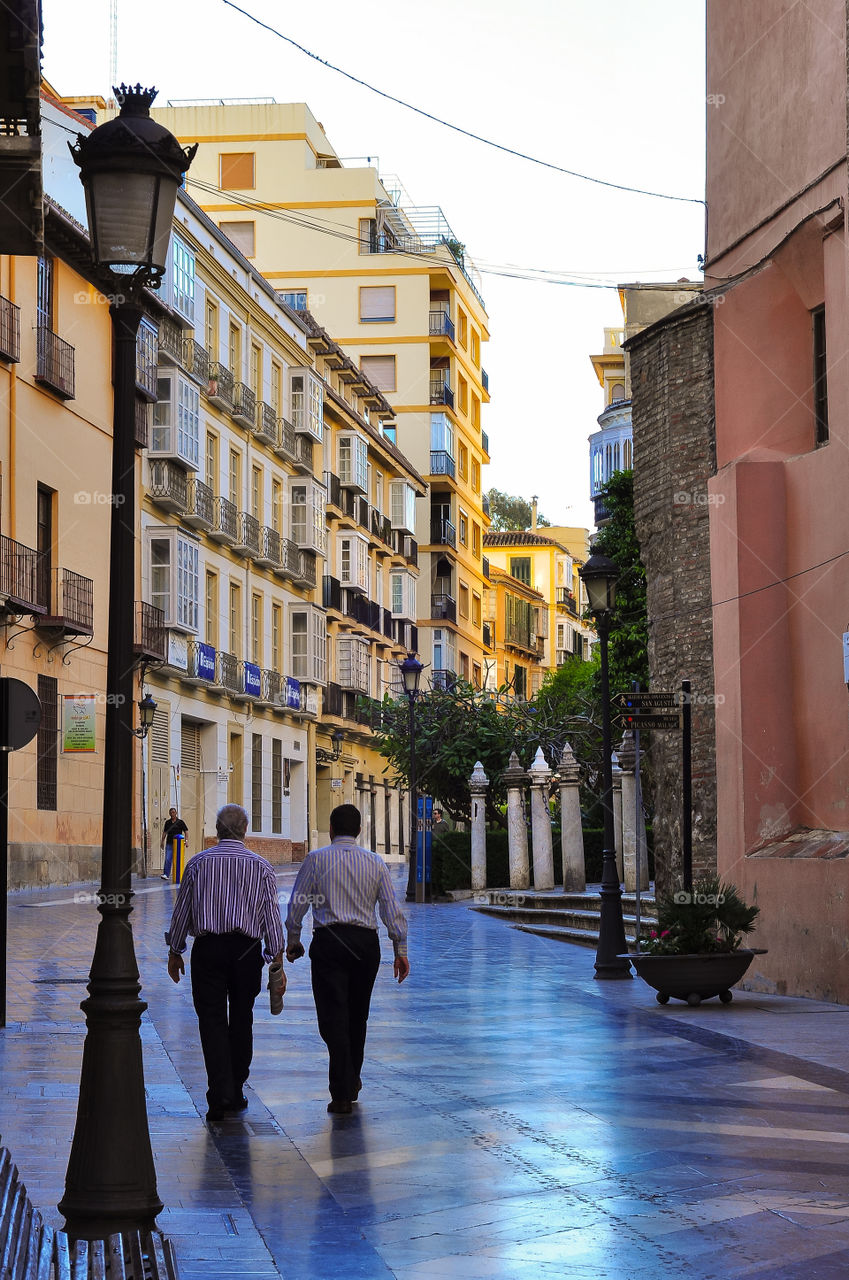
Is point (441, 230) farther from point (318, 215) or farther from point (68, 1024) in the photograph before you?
point (68, 1024)

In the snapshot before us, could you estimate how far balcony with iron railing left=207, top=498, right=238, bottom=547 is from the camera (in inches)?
1847

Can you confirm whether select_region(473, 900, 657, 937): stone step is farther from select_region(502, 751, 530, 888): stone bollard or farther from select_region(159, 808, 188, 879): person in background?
select_region(159, 808, 188, 879): person in background

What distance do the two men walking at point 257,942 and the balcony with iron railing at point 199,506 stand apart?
116ft

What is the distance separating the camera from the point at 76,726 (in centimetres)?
3444

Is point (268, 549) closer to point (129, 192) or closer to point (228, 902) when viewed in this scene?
point (228, 902)

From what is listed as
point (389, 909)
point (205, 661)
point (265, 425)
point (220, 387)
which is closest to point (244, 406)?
point (265, 425)

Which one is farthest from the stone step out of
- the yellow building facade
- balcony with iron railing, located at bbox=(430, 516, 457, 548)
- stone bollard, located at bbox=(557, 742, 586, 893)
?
balcony with iron railing, located at bbox=(430, 516, 457, 548)

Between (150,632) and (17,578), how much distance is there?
354 inches

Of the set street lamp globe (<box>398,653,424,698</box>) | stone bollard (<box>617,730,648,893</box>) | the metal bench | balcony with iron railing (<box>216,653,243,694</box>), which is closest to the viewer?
the metal bench

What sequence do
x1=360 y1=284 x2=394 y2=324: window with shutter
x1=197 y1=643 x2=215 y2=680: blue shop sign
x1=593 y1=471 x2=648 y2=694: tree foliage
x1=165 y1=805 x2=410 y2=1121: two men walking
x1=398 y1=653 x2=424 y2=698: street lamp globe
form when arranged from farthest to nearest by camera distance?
x1=360 y1=284 x2=394 y2=324: window with shutter → x1=197 y1=643 x2=215 y2=680: blue shop sign → x1=593 y1=471 x2=648 y2=694: tree foliage → x1=398 y1=653 x2=424 y2=698: street lamp globe → x1=165 y1=805 x2=410 y2=1121: two men walking

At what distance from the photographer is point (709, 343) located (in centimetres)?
2142

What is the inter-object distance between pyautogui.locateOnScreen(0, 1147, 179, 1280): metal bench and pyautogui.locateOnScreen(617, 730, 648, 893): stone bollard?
924 inches

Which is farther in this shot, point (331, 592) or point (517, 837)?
point (331, 592)

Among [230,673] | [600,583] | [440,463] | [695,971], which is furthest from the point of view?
[440,463]
